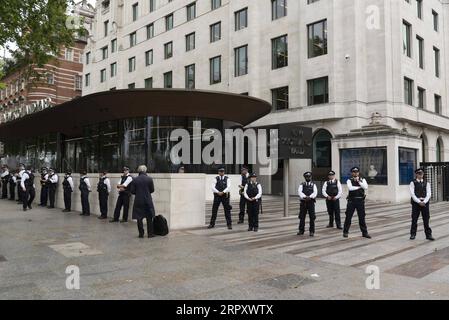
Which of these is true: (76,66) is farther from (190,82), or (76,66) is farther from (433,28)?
(433,28)

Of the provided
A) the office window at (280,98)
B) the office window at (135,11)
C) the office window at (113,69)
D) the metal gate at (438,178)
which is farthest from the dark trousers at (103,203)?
the office window at (113,69)

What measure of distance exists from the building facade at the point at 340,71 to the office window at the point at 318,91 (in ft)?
0.23

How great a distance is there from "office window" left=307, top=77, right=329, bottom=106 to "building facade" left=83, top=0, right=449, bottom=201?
0.07 m

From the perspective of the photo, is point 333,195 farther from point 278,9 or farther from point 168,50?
point 168,50

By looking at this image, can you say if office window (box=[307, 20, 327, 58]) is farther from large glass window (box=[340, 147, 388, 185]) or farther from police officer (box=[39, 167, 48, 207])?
police officer (box=[39, 167, 48, 207])

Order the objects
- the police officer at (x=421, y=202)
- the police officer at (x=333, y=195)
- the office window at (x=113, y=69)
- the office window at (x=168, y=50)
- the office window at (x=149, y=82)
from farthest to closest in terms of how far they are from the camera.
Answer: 1. the office window at (x=113, y=69)
2. the office window at (x=149, y=82)
3. the office window at (x=168, y=50)
4. the police officer at (x=333, y=195)
5. the police officer at (x=421, y=202)

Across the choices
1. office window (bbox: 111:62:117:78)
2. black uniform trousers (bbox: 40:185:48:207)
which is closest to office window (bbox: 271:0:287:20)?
black uniform trousers (bbox: 40:185:48:207)

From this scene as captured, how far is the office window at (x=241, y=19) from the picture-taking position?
33188mm

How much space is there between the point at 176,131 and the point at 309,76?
10858mm

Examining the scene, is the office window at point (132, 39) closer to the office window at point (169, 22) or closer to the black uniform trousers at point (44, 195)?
the office window at point (169, 22)

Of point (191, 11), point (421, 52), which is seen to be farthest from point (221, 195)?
point (191, 11)

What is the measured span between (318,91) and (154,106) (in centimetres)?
1205

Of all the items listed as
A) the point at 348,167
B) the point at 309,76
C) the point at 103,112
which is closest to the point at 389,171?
the point at 348,167
